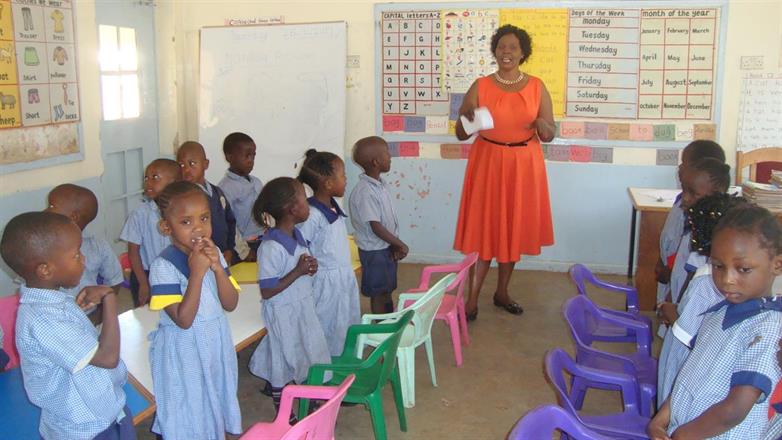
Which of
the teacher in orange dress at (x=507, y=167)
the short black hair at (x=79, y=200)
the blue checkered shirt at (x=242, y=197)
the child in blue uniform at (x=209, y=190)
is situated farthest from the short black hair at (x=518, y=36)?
the short black hair at (x=79, y=200)

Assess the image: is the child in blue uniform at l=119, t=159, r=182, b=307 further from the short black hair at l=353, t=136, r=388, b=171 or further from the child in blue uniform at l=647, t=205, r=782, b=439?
the child in blue uniform at l=647, t=205, r=782, b=439

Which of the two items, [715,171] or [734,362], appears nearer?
[734,362]

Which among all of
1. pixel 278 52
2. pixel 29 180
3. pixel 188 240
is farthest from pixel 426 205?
pixel 188 240

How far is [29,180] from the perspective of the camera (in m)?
4.14

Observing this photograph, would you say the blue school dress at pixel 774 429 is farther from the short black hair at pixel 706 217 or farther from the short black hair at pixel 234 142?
the short black hair at pixel 234 142

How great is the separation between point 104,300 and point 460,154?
12.3ft

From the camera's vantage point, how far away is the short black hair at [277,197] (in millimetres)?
2580

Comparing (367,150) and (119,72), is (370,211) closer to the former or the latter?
(367,150)

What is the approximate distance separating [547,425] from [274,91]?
4.19 metres

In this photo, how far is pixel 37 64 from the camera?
13.6 feet

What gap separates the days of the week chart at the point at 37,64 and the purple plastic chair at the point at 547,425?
11.3ft

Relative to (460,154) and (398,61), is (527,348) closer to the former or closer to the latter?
(460,154)

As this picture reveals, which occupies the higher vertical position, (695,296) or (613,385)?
(695,296)

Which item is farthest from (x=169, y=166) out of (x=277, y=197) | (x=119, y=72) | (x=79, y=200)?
(x=119, y=72)
